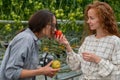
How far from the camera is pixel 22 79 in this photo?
3662 mm

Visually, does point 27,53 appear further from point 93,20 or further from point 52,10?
point 52,10

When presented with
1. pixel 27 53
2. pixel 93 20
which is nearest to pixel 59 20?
pixel 93 20

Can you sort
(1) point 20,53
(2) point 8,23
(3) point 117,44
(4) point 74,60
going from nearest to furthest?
(1) point 20,53 < (3) point 117,44 < (4) point 74,60 < (2) point 8,23

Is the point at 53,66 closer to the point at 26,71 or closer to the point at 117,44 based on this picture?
the point at 26,71

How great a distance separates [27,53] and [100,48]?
2.08ft

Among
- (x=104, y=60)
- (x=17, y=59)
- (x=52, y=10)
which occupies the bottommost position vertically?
(x=104, y=60)

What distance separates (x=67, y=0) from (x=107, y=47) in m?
1.03

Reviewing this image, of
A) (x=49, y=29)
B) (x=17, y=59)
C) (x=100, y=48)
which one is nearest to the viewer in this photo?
(x=17, y=59)

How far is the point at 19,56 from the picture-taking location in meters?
3.53

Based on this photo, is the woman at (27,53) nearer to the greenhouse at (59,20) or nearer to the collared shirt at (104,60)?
the collared shirt at (104,60)

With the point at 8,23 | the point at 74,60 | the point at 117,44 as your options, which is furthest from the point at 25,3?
the point at 117,44

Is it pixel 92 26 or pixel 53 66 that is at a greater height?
pixel 92 26

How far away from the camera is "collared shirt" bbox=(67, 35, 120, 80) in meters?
3.79


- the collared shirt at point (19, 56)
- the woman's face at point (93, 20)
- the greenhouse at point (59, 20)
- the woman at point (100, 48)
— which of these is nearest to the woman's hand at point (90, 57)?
the woman at point (100, 48)
